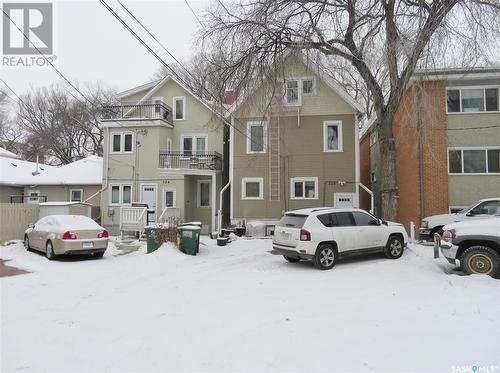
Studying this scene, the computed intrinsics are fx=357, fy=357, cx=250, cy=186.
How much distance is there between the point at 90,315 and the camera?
236 inches

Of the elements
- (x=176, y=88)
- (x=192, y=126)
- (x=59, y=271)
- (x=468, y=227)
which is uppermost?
(x=176, y=88)

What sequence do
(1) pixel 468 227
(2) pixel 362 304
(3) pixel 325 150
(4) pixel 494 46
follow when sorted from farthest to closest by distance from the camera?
(3) pixel 325 150 → (4) pixel 494 46 → (1) pixel 468 227 → (2) pixel 362 304

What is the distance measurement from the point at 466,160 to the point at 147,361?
17.1m

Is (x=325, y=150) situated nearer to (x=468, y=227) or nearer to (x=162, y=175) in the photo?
(x=162, y=175)

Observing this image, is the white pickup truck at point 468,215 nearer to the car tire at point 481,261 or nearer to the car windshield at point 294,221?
the car tire at point 481,261

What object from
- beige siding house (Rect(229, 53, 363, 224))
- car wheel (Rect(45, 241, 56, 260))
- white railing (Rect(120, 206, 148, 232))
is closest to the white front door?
beige siding house (Rect(229, 53, 363, 224))

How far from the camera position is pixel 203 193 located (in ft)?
75.9

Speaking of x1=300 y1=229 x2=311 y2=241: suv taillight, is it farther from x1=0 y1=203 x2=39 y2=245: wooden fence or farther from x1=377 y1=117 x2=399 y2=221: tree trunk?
x1=0 y1=203 x2=39 y2=245: wooden fence

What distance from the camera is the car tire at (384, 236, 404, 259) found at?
10828 mm

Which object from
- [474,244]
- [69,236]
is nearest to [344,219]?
[474,244]

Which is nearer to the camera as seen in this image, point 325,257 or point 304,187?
point 325,257

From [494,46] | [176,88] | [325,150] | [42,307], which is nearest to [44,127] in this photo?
[176,88]

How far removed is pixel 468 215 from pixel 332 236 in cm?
569
